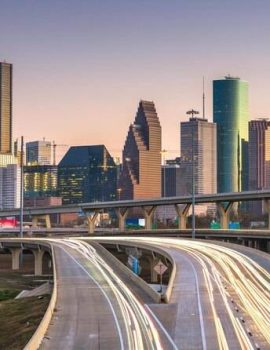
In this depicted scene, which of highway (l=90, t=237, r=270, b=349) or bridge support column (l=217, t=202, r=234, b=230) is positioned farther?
bridge support column (l=217, t=202, r=234, b=230)

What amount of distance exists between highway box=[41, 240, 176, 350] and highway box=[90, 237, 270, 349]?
1.54 m

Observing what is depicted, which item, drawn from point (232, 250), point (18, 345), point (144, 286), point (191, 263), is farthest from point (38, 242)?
point (18, 345)

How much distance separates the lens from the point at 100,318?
38562mm

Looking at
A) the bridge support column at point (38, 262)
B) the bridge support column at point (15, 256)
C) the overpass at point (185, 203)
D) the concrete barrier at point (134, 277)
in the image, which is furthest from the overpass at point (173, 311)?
the overpass at point (185, 203)

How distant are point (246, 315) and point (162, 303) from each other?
20.6 feet

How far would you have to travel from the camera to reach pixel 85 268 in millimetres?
69312

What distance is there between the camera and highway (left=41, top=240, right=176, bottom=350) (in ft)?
104

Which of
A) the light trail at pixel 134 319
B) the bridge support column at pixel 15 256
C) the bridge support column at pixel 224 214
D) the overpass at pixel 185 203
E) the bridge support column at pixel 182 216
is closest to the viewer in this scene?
the light trail at pixel 134 319

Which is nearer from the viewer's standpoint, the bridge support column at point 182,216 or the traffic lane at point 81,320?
the traffic lane at point 81,320

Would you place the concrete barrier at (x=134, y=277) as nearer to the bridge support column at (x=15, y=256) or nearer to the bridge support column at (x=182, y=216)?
the bridge support column at (x=15, y=256)

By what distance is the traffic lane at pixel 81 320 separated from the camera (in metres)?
31.7

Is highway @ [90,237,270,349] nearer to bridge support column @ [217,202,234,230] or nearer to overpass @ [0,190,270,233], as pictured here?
overpass @ [0,190,270,233]

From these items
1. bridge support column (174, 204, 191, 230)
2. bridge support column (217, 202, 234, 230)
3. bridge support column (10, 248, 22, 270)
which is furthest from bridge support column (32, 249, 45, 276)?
bridge support column (174, 204, 191, 230)

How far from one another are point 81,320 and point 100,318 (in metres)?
1.22
